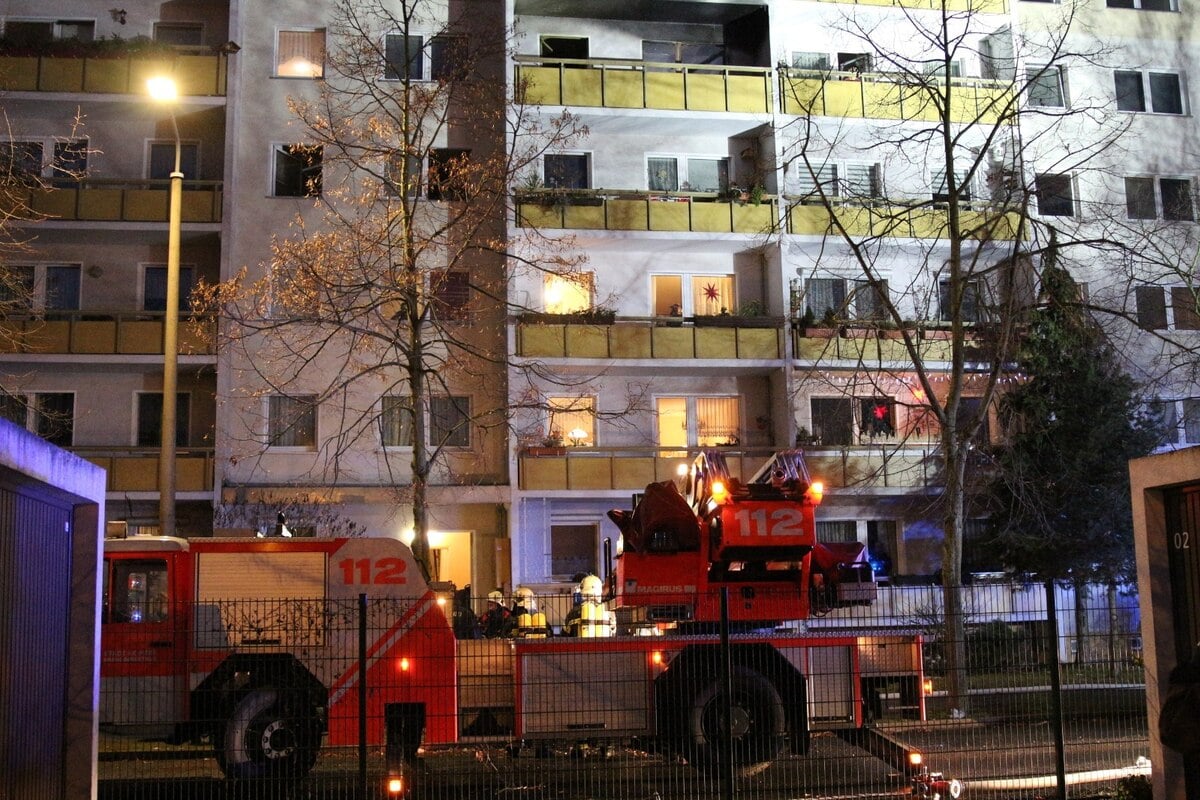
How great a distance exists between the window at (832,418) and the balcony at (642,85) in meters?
7.81

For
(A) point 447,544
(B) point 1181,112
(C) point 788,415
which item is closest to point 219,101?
(A) point 447,544

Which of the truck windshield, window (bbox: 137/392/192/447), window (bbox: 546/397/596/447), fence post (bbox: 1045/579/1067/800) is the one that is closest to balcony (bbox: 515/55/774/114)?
window (bbox: 546/397/596/447)

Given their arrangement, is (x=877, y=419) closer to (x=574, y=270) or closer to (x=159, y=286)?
(x=574, y=270)

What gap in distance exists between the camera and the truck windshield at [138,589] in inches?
516

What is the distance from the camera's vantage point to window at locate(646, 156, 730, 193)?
31.5 m

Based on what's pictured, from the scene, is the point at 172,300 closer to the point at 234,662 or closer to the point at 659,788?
the point at 234,662

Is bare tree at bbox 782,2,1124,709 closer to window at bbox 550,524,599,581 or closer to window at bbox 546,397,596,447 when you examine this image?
window at bbox 546,397,596,447

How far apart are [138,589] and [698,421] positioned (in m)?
19.1

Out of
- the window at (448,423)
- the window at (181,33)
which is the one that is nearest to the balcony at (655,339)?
the window at (448,423)

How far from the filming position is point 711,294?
31078 millimetres

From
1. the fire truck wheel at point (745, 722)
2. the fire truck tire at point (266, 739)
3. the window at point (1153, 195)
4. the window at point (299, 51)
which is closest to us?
the fire truck tire at point (266, 739)

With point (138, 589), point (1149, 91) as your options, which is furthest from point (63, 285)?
point (1149, 91)

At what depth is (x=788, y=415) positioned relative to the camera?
2956cm

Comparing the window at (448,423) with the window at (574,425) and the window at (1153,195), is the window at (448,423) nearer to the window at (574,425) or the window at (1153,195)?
the window at (574,425)
